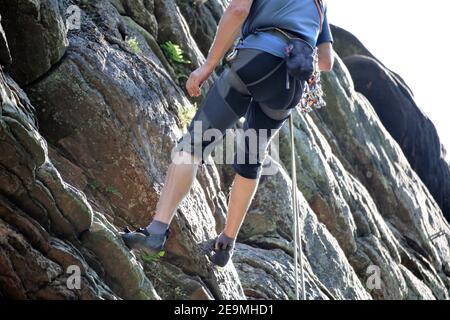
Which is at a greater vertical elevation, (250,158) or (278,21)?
(278,21)

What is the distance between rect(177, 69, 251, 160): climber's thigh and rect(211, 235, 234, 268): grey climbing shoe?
4.23ft

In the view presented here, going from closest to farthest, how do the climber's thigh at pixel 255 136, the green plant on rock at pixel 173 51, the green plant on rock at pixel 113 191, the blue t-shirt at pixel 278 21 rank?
the blue t-shirt at pixel 278 21 → the climber's thigh at pixel 255 136 → the green plant on rock at pixel 113 191 → the green plant on rock at pixel 173 51

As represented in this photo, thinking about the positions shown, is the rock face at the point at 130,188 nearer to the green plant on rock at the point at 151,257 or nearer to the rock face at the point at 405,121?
the green plant on rock at the point at 151,257

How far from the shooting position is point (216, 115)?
7.72 m

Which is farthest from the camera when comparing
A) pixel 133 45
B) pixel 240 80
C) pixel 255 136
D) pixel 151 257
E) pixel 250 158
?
pixel 133 45

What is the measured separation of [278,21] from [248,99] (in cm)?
87

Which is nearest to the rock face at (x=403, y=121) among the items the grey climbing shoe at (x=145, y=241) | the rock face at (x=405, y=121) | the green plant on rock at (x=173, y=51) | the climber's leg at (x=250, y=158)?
the rock face at (x=405, y=121)

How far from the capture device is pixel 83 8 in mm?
10680

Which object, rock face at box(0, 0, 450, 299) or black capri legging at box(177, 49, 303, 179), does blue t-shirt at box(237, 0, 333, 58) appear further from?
rock face at box(0, 0, 450, 299)

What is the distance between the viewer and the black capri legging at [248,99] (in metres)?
7.54

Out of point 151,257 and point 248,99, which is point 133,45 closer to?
point 248,99

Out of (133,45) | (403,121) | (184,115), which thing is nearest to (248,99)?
(184,115)

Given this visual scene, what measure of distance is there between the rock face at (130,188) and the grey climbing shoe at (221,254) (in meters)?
0.25
